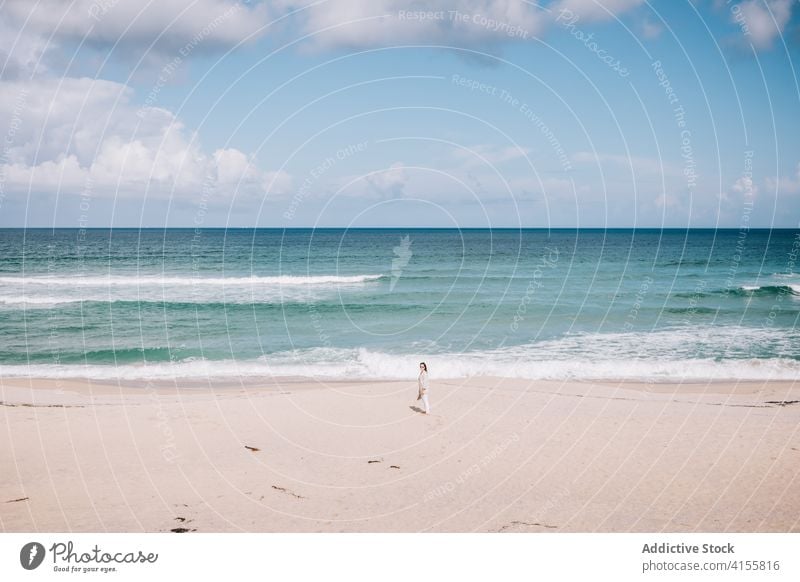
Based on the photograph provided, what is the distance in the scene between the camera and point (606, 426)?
13.5m

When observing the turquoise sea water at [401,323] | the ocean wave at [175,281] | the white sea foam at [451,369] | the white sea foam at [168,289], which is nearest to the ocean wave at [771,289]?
the turquoise sea water at [401,323]

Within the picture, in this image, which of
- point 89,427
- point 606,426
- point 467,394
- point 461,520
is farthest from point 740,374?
point 89,427

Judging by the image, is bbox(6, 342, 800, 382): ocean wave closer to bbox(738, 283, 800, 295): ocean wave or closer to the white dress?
the white dress

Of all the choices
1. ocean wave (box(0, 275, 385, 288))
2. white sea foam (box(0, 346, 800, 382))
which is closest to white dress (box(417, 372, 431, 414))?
white sea foam (box(0, 346, 800, 382))

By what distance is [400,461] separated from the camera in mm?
11391

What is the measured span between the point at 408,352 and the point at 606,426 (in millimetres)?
11220

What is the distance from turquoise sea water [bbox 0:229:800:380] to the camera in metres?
21.4
